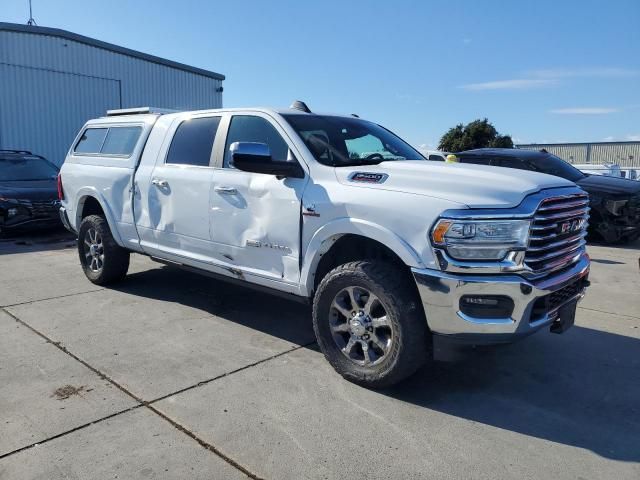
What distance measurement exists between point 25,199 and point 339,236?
8294 mm

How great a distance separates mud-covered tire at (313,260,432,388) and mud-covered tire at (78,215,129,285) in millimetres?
3247

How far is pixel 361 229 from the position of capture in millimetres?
3496

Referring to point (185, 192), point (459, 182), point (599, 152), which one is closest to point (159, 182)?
point (185, 192)

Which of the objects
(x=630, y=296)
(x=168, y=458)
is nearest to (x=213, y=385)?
(x=168, y=458)

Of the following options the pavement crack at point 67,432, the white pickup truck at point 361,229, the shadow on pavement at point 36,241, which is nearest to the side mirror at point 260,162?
the white pickup truck at point 361,229

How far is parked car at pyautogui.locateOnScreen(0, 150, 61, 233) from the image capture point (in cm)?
964

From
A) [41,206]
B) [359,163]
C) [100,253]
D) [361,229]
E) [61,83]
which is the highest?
[61,83]

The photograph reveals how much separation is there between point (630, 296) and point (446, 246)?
433 centimetres

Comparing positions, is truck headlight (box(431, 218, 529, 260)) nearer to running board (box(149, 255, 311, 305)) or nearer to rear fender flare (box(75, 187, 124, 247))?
running board (box(149, 255, 311, 305))

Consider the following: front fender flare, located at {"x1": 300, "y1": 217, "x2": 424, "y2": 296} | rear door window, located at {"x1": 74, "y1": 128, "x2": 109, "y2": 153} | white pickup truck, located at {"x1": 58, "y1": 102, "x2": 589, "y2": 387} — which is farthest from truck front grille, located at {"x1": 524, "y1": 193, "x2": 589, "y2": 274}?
rear door window, located at {"x1": 74, "y1": 128, "x2": 109, "y2": 153}

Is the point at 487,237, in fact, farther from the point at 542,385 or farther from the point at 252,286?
the point at 252,286

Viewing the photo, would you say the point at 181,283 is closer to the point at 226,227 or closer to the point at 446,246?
the point at 226,227

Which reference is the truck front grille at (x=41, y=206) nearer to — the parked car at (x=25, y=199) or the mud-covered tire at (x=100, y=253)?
the parked car at (x=25, y=199)

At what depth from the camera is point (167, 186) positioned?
16.4 feet
